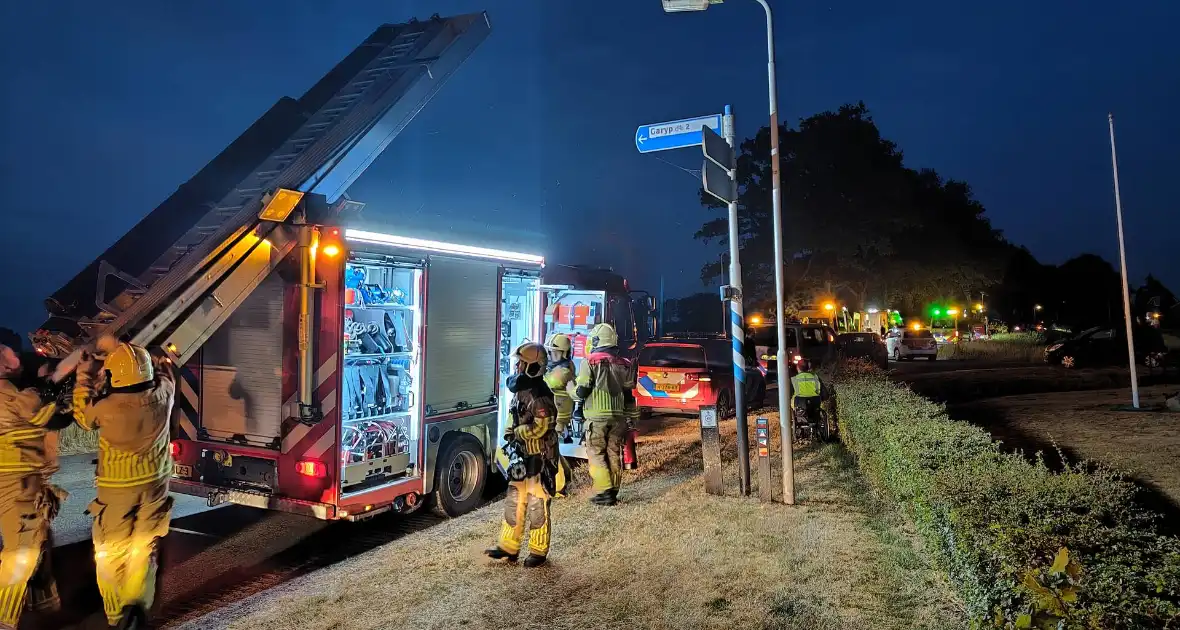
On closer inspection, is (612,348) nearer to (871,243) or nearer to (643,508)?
(643,508)

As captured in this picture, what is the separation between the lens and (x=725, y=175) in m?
7.98

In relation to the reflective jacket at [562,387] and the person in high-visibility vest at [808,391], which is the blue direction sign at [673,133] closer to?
the reflective jacket at [562,387]

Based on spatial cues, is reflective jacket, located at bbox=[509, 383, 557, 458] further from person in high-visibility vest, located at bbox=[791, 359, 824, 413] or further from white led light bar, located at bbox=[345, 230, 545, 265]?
person in high-visibility vest, located at bbox=[791, 359, 824, 413]

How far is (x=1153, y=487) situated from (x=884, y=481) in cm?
331

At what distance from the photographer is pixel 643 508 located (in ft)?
23.9

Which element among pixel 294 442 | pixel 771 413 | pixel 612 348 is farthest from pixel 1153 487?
pixel 294 442

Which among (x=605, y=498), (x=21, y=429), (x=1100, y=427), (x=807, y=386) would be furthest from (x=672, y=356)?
(x=21, y=429)

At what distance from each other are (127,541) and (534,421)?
2.65 metres

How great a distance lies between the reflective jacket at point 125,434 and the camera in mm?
4473

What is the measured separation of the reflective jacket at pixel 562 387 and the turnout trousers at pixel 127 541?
2913mm

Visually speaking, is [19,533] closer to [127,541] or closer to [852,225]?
[127,541]

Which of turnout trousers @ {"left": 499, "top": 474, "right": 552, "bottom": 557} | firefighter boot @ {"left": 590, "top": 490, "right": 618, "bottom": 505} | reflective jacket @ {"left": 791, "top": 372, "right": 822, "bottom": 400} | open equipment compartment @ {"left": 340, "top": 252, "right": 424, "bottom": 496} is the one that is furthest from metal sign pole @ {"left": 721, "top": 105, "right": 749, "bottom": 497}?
reflective jacket @ {"left": 791, "top": 372, "right": 822, "bottom": 400}

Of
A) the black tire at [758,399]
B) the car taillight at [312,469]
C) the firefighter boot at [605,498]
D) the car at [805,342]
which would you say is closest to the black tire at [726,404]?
the black tire at [758,399]

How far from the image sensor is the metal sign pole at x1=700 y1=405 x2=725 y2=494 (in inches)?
306
